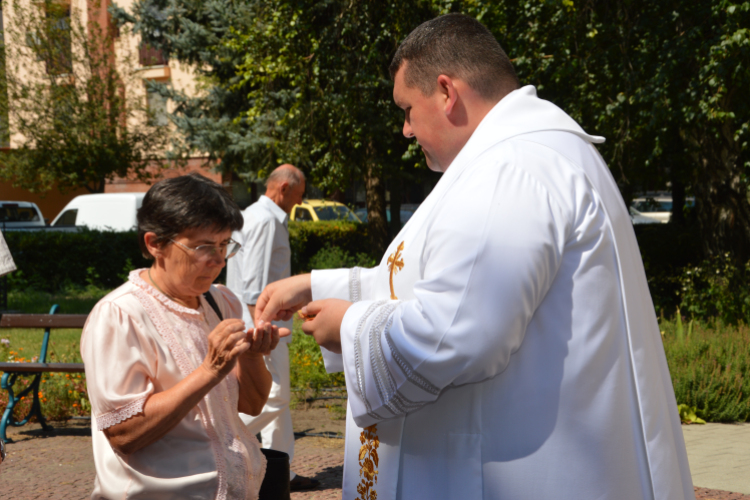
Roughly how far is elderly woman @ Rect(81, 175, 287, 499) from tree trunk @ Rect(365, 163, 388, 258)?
46.4 feet

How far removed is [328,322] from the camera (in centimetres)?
201

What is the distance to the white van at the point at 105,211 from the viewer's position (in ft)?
61.4

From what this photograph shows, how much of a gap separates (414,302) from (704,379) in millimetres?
5983

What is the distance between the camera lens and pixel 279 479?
2.81 m

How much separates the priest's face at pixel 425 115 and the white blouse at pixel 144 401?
1.10 m

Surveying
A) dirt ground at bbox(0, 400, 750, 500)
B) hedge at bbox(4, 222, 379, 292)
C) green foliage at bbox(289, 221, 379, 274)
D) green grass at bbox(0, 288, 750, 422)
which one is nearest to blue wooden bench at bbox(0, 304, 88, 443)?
dirt ground at bbox(0, 400, 750, 500)

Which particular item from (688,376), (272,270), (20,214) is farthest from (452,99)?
(20,214)

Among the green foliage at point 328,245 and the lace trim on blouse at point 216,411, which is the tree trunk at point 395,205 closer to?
the green foliage at point 328,245

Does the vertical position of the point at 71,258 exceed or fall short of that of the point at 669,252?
it falls short

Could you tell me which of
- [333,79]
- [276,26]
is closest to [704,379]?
[333,79]

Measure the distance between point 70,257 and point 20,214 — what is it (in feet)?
27.5

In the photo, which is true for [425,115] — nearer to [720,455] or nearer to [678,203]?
[720,455]

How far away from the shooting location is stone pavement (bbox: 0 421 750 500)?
5.20 metres

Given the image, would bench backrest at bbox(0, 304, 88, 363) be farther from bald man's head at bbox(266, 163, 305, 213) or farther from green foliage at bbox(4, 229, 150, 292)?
green foliage at bbox(4, 229, 150, 292)
